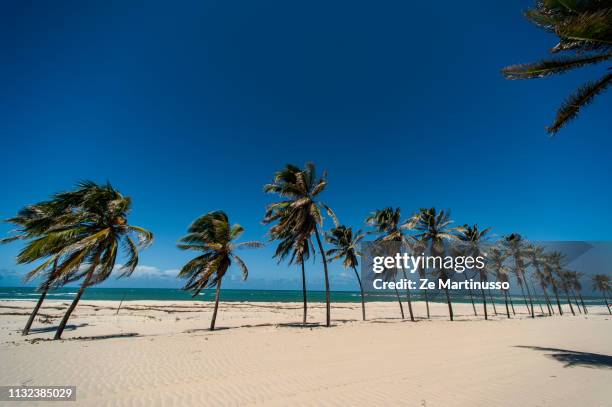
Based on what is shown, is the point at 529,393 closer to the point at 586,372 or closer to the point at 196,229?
the point at 586,372

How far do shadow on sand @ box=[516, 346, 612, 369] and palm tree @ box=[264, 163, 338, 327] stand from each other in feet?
39.4

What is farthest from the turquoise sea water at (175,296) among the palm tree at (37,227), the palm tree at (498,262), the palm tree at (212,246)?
the palm tree at (212,246)

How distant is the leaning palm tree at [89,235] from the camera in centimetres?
1316

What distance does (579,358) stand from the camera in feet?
34.1

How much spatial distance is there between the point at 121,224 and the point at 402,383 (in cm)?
1644

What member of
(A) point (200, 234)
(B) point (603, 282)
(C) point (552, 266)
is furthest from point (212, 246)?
(B) point (603, 282)

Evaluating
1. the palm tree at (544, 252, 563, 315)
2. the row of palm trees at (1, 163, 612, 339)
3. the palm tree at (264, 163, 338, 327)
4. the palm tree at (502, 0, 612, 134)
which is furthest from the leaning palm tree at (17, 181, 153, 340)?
the palm tree at (544, 252, 563, 315)

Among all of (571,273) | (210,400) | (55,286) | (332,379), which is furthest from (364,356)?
(571,273)

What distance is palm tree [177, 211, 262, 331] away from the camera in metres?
18.6

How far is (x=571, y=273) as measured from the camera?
53.9 metres

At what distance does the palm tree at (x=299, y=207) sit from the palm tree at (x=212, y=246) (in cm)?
272

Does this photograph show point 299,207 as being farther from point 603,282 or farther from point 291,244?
point 603,282

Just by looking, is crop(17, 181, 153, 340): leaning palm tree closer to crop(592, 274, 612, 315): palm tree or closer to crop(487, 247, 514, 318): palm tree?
crop(487, 247, 514, 318): palm tree

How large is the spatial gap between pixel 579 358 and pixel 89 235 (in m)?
23.7
